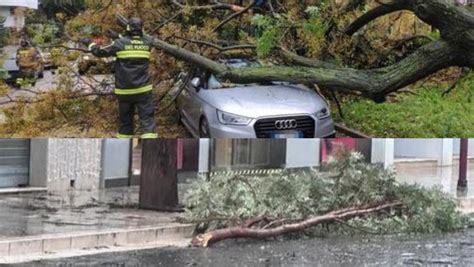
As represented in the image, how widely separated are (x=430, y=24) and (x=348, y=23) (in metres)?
0.35

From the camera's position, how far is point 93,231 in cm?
505

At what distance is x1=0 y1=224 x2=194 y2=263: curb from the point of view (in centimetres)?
495

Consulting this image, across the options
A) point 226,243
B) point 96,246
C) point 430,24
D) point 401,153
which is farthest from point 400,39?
point 96,246

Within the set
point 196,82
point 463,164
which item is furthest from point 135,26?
point 463,164

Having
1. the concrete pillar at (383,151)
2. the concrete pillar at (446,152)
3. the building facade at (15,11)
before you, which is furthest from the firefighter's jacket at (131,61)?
the concrete pillar at (446,152)

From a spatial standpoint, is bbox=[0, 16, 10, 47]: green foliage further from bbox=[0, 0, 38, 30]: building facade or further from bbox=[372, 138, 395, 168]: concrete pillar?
bbox=[372, 138, 395, 168]: concrete pillar

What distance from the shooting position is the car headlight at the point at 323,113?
2699 millimetres

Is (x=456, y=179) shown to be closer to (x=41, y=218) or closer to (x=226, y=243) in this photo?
(x=226, y=243)

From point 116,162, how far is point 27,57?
120cm

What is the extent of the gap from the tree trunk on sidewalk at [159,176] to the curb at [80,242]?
456 millimetres

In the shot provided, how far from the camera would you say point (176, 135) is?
9.15 ft

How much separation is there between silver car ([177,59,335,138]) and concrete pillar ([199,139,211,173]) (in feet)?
0.32

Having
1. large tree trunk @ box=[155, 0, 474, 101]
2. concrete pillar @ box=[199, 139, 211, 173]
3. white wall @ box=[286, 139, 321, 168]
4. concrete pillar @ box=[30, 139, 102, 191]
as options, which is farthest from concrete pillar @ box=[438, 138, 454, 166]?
concrete pillar @ box=[30, 139, 102, 191]

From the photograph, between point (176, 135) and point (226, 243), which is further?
point (226, 243)
